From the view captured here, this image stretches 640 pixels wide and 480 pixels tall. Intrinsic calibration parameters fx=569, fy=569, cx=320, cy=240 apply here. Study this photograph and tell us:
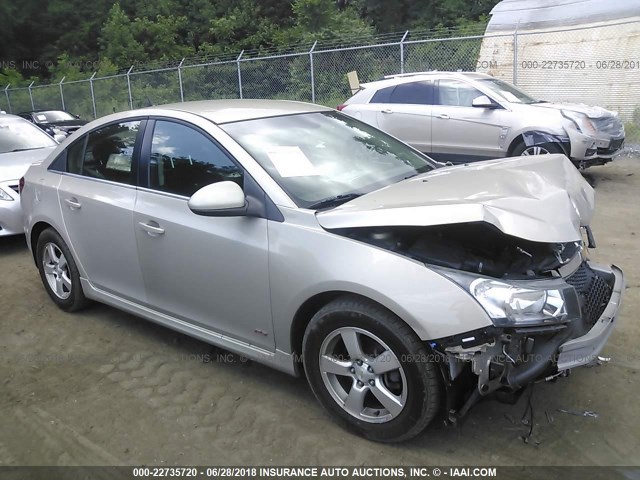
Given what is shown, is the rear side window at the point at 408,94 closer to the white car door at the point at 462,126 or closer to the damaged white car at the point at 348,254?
the white car door at the point at 462,126

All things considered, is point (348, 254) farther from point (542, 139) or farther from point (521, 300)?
point (542, 139)

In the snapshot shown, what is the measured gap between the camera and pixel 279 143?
3.35 metres

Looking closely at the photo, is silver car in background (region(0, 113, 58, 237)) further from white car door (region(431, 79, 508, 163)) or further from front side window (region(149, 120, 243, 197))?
Answer: white car door (region(431, 79, 508, 163))

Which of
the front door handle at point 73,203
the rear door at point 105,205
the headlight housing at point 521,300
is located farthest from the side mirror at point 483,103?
the headlight housing at point 521,300

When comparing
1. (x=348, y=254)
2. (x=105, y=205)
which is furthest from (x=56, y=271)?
(x=348, y=254)

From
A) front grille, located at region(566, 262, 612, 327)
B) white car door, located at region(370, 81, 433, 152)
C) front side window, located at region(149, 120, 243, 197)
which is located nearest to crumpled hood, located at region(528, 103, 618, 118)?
→ white car door, located at region(370, 81, 433, 152)

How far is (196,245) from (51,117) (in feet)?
50.6

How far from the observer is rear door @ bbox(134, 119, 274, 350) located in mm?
3035

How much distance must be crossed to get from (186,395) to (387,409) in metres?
1.29

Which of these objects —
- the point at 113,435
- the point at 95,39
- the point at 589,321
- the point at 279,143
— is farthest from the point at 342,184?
the point at 95,39

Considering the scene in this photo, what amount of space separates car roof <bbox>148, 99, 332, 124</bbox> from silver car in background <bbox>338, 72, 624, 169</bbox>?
16.3 feet

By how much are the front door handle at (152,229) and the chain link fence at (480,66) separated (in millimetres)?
9385

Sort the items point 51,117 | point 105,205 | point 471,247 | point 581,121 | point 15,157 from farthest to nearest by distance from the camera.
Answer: point 51,117 < point 581,121 < point 15,157 < point 105,205 < point 471,247

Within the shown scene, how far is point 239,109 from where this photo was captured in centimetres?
367
